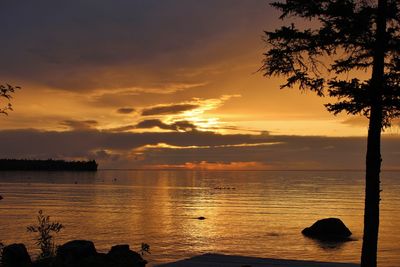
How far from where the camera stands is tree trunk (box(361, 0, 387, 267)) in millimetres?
14308

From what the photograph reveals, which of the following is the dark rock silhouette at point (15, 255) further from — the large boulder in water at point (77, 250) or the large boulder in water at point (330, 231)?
the large boulder in water at point (330, 231)

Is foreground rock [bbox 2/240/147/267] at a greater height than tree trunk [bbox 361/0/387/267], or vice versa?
tree trunk [bbox 361/0/387/267]

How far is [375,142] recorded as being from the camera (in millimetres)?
14383

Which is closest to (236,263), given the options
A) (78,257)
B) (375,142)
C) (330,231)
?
(78,257)

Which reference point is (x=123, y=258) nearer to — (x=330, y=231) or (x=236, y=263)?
(x=236, y=263)

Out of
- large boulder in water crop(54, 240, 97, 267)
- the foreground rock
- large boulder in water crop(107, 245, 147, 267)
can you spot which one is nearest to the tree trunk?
large boulder in water crop(107, 245, 147, 267)

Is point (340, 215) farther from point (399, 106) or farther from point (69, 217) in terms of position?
point (399, 106)

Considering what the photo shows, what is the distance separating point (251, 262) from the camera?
1934 centimetres

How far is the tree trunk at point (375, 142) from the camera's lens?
14308 millimetres

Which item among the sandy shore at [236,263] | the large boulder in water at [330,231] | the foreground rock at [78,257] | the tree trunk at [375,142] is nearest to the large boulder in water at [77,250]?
the foreground rock at [78,257]

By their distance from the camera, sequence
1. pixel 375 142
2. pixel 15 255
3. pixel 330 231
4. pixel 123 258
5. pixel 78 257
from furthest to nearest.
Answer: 1. pixel 330 231
2. pixel 15 255
3. pixel 78 257
4. pixel 123 258
5. pixel 375 142

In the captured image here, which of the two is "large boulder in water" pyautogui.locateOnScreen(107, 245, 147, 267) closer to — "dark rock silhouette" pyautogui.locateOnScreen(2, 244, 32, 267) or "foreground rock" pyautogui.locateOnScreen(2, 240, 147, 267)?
"foreground rock" pyautogui.locateOnScreen(2, 240, 147, 267)

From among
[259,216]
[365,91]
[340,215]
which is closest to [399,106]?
[365,91]

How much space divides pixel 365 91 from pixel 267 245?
92.2 feet
